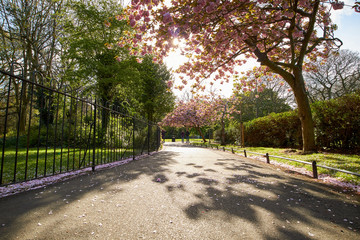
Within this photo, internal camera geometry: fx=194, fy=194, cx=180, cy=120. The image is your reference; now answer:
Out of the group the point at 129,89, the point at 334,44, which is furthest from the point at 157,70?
the point at 334,44

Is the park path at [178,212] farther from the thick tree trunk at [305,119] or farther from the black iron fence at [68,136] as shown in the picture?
the thick tree trunk at [305,119]

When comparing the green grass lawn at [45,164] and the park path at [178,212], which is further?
the green grass lawn at [45,164]

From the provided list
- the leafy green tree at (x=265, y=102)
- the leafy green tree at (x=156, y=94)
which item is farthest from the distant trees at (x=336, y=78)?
the leafy green tree at (x=156, y=94)

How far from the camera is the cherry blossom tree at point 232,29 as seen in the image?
5645 mm

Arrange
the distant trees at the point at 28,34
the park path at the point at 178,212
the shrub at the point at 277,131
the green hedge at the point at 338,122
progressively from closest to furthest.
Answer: the park path at the point at 178,212
the green hedge at the point at 338,122
the shrub at the point at 277,131
the distant trees at the point at 28,34

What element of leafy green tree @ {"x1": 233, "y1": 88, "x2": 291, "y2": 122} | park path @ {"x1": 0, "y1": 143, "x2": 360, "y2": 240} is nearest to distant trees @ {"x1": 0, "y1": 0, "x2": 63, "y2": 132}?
park path @ {"x1": 0, "y1": 143, "x2": 360, "y2": 240}

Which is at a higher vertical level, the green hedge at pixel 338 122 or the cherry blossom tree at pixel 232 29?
the cherry blossom tree at pixel 232 29

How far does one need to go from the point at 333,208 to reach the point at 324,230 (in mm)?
1039

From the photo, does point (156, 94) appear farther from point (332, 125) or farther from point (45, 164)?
point (45, 164)

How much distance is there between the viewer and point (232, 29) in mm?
7406

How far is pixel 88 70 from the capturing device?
16391mm

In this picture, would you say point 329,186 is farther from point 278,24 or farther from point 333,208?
point 278,24

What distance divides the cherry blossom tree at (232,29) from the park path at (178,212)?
14.6 ft

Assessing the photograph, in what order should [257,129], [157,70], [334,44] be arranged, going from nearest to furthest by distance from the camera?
[334,44]
[257,129]
[157,70]
